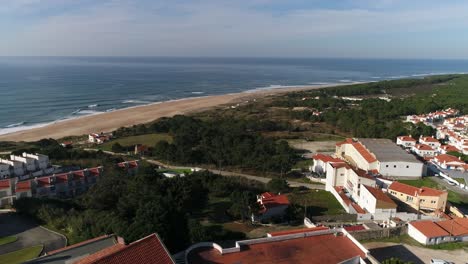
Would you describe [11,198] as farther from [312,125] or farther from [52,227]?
[312,125]

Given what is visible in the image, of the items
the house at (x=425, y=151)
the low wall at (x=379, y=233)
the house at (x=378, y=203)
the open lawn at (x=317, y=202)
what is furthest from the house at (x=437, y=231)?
the house at (x=425, y=151)

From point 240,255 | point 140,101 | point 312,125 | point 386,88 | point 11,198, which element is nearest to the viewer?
point 240,255

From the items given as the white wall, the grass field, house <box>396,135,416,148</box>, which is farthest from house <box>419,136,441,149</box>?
the grass field

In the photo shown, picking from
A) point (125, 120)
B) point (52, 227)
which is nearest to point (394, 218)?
point (52, 227)

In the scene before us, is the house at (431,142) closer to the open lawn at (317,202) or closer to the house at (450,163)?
the house at (450,163)

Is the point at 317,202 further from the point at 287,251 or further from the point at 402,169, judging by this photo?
the point at 287,251

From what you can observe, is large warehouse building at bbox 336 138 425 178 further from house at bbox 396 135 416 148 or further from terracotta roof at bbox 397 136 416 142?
terracotta roof at bbox 397 136 416 142
